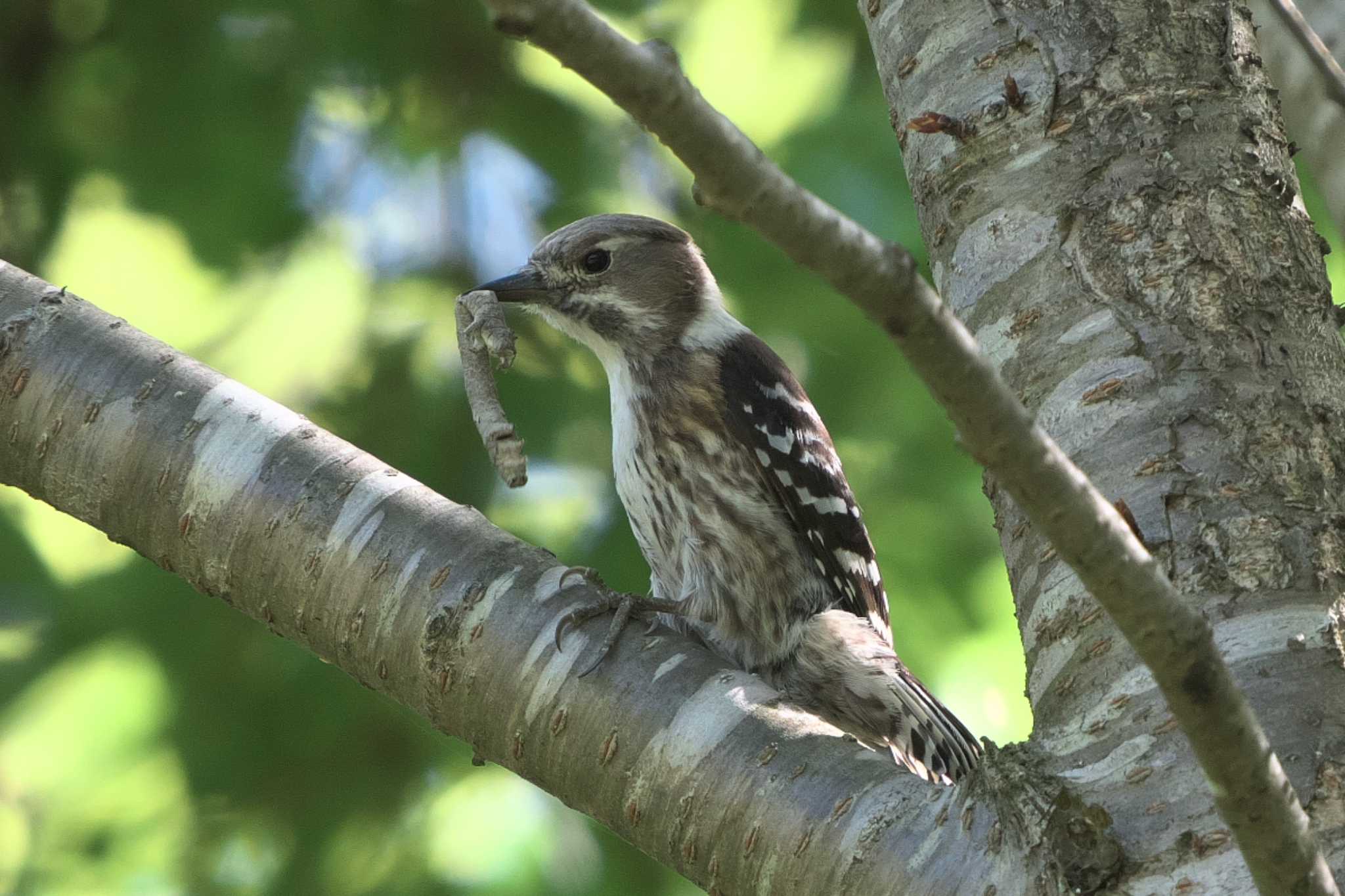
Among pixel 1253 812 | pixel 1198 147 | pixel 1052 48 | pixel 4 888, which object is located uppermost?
pixel 1052 48

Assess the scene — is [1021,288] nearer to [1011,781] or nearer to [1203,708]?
[1011,781]

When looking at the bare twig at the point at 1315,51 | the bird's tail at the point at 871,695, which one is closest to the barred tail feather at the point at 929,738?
the bird's tail at the point at 871,695

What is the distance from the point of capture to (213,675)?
3178 millimetres

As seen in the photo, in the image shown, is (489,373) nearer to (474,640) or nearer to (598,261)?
(474,640)

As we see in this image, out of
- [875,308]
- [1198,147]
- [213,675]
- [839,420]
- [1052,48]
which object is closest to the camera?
[875,308]

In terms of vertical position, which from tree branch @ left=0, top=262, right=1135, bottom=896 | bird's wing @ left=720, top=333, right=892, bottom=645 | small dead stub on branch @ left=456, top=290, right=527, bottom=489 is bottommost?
tree branch @ left=0, top=262, right=1135, bottom=896

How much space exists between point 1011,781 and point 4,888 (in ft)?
8.79

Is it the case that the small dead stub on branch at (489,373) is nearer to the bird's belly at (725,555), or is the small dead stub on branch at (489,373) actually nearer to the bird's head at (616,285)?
the bird's belly at (725,555)

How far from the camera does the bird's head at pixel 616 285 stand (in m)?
3.41

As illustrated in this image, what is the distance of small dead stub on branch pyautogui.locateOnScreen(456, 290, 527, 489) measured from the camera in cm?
188

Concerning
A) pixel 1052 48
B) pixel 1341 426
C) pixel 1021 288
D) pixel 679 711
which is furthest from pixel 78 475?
pixel 1341 426

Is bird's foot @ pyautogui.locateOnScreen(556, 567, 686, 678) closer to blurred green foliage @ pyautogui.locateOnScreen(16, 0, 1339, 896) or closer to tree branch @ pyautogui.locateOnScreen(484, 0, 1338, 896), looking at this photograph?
tree branch @ pyautogui.locateOnScreen(484, 0, 1338, 896)

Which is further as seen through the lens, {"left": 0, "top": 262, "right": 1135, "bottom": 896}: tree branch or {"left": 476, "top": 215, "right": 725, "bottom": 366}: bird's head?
{"left": 476, "top": 215, "right": 725, "bottom": 366}: bird's head

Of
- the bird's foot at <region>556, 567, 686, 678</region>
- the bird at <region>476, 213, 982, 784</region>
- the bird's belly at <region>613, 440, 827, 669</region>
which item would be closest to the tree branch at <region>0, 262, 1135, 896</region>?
the bird's foot at <region>556, 567, 686, 678</region>
